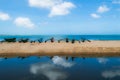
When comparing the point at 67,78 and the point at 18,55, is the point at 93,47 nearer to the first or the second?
the point at 18,55

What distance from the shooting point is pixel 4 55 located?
40.8m

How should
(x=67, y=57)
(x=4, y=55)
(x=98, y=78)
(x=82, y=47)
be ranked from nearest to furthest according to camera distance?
(x=98, y=78)
(x=67, y=57)
(x=4, y=55)
(x=82, y=47)

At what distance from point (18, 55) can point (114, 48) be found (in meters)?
16.4

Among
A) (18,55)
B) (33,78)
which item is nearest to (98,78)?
(33,78)

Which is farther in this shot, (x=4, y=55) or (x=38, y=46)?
(x=38, y=46)

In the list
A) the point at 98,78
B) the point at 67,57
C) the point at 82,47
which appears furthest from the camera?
the point at 82,47

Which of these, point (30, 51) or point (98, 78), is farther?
point (30, 51)

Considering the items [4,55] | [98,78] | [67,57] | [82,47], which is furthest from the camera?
[82,47]

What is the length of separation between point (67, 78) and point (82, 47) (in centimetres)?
2270

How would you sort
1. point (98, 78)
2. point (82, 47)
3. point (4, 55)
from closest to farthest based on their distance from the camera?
point (98, 78), point (4, 55), point (82, 47)

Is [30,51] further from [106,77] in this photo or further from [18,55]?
[106,77]

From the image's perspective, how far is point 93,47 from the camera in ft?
144

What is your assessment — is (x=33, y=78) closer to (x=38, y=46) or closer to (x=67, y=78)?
(x=67, y=78)

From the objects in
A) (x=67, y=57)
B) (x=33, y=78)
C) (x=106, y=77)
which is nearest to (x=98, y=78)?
(x=106, y=77)
